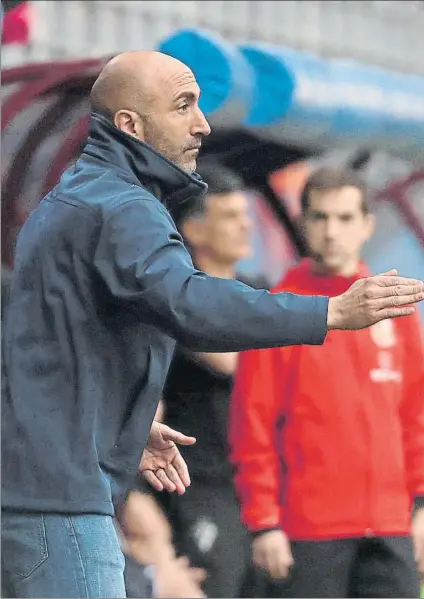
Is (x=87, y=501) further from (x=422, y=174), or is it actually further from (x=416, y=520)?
(x=422, y=174)

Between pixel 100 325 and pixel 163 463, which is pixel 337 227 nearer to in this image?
pixel 163 463

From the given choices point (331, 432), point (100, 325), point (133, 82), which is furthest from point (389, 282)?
point (331, 432)

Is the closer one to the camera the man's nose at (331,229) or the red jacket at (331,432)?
the red jacket at (331,432)

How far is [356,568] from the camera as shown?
10.5ft

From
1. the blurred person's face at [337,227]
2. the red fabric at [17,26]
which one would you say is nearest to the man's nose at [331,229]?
the blurred person's face at [337,227]

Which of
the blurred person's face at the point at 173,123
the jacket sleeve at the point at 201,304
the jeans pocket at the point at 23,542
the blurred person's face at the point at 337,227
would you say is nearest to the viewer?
the jacket sleeve at the point at 201,304

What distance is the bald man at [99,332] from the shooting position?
1.85 meters

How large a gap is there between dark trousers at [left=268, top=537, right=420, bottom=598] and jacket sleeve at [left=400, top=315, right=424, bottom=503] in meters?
0.18

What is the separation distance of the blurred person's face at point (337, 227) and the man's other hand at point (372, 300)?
1619 millimetres

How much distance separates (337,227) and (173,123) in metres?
1.46

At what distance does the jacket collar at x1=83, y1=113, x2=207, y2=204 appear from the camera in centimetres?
203

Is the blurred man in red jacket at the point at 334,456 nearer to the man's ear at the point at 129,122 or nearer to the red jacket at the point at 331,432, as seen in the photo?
the red jacket at the point at 331,432

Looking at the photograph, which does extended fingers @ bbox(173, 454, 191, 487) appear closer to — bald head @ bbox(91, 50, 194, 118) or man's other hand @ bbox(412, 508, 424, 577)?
bald head @ bbox(91, 50, 194, 118)

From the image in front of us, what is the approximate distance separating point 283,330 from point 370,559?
58.2 inches
